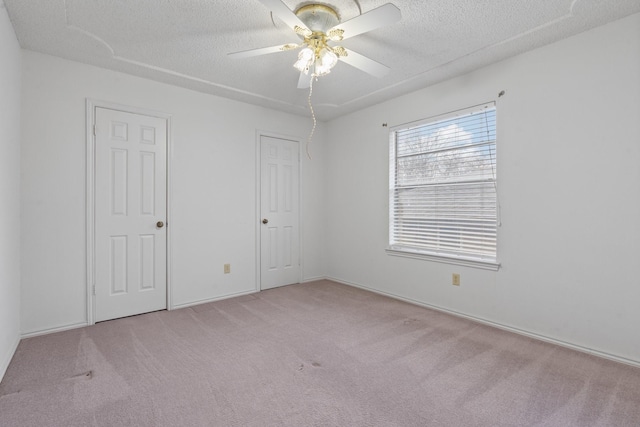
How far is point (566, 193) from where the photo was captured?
7.99 feet

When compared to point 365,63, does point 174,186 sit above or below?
below

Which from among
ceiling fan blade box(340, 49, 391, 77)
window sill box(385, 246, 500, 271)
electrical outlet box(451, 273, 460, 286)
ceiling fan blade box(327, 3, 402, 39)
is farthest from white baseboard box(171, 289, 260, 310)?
ceiling fan blade box(327, 3, 402, 39)

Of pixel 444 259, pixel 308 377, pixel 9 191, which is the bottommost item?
pixel 308 377

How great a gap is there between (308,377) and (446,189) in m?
2.28

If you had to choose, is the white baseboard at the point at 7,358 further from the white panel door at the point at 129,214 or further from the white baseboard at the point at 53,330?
the white panel door at the point at 129,214

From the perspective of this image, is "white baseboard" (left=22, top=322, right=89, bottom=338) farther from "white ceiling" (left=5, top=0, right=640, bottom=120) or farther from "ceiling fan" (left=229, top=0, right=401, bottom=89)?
"ceiling fan" (left=229, top=0, right=401, bottom=89)

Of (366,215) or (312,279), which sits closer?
(366,215)

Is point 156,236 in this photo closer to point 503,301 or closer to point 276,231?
point 276,231

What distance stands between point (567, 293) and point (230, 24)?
3.28 m

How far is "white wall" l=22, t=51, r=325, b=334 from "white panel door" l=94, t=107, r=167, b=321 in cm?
13

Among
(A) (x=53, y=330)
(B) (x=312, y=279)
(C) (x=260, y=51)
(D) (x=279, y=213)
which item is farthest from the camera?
(B) (x=312, y=279)

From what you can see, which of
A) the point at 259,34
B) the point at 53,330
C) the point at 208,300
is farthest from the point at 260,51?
the point at 53,330

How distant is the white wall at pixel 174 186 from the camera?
2.64 meters

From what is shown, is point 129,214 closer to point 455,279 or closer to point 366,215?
point 366,215
